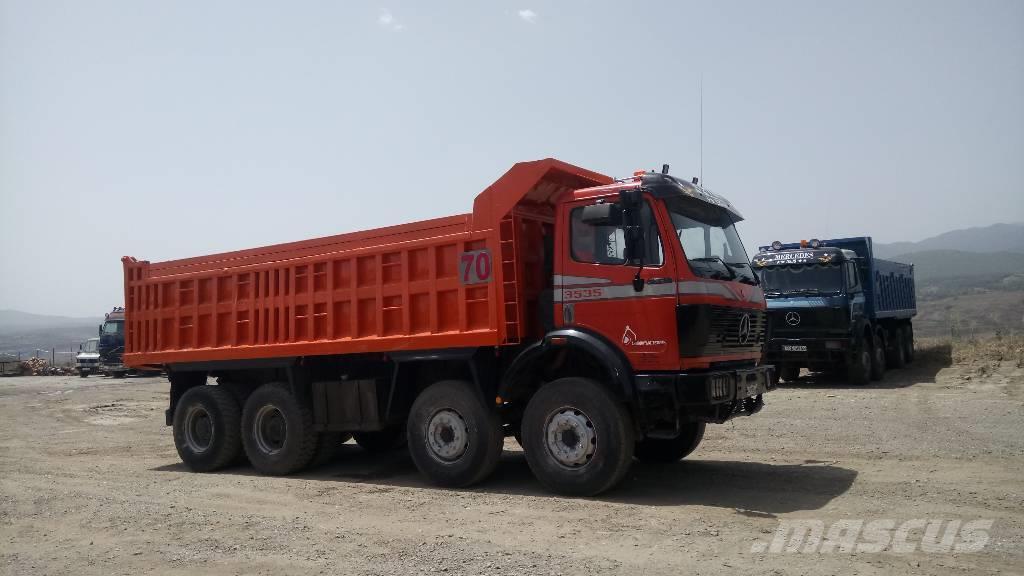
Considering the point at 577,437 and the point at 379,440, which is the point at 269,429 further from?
the point at 577,437

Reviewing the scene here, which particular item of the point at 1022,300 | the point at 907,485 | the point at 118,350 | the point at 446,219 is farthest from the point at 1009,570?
the point at 1022,300

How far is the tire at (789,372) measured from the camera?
1859cm

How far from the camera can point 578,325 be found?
24.7ft

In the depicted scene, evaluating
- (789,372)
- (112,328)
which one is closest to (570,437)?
(789,372)

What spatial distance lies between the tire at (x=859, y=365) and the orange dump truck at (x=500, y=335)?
1033 cm

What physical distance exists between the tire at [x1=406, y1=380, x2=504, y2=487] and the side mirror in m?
2.23

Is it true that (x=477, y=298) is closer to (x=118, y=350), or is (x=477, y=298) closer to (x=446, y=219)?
(x=446, y=219)

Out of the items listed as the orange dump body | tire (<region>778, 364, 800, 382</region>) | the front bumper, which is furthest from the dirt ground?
tire (<region>778, 364, 800, 382</region>)

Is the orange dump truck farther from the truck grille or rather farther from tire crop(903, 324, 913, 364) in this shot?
tire crop(903, 324, 913, 364)

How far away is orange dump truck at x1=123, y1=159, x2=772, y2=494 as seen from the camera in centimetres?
718

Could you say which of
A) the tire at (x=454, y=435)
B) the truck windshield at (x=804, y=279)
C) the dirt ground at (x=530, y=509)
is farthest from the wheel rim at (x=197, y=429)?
the truck windshield at (x=804, y=279)

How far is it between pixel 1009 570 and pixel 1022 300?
6202 cm

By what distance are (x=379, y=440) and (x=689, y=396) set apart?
5.61 metres

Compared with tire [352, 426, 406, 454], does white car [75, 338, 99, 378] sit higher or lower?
higher
